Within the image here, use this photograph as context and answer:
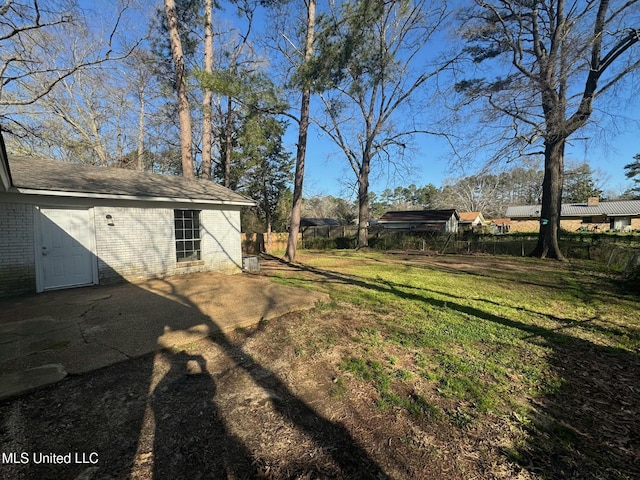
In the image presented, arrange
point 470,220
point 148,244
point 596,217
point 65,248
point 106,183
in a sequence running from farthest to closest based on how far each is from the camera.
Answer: point 470,220
point 596,217
point 148,244
point 106,183
point 65,248

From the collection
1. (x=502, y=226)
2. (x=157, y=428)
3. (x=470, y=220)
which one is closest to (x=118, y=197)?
(x=157, y=428)

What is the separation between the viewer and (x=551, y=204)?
14336 mm

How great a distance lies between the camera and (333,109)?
56.1ft

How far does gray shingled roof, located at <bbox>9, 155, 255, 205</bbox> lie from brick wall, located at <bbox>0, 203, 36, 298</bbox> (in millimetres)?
622

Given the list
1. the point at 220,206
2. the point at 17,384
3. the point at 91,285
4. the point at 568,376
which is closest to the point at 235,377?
the point at 17,384

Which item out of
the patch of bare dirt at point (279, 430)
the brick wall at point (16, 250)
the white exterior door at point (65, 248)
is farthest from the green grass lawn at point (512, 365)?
the brick wall at point (16, 250)

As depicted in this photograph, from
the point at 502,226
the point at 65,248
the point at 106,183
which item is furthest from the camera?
the point at 502,226

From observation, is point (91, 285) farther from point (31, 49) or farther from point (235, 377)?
point (31, 49)

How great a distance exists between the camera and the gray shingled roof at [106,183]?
652cm

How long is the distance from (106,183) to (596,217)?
48941mm

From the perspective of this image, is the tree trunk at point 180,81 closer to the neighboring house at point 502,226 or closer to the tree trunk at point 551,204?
the tree trunk at point 551,204

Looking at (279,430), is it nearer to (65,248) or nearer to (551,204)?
(65,248)

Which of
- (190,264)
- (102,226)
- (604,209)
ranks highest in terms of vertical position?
(604,209)

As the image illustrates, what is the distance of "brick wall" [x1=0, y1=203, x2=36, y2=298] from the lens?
589 centimetres
